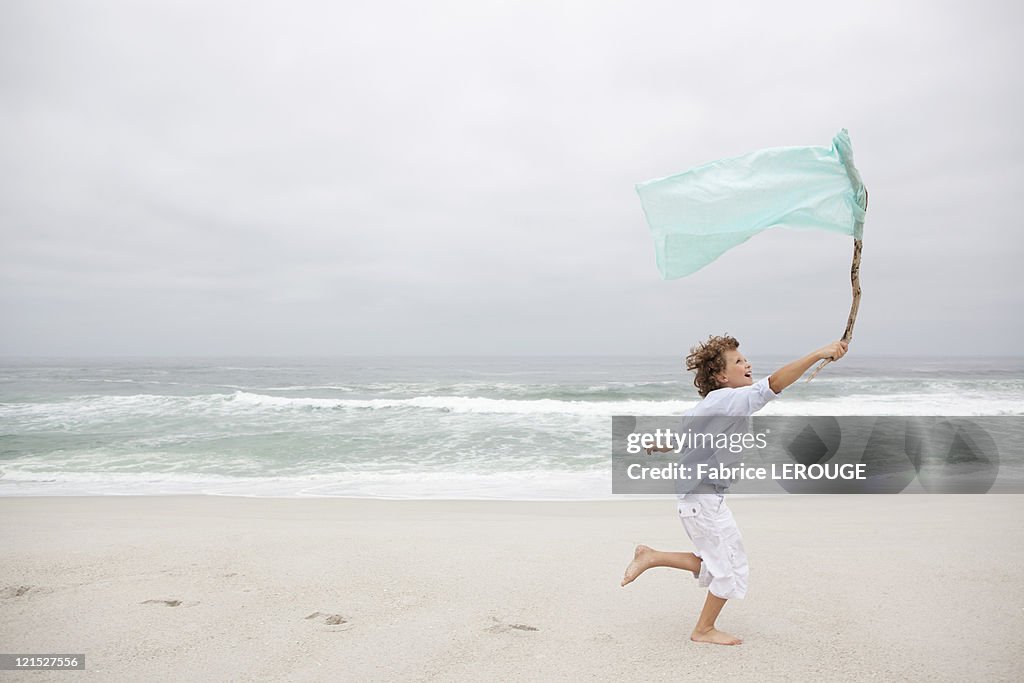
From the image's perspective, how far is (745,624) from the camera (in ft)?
12.1

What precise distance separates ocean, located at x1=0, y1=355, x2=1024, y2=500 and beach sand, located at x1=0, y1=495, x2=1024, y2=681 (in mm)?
2652

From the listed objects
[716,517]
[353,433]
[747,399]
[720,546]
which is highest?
[747,399]

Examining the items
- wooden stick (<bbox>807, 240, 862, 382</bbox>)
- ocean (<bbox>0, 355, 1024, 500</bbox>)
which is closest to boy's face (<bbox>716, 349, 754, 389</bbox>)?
wooden stick (<bbox>807, 240, 862, 382</bbox>)

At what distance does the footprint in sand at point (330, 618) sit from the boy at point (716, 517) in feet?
5.63

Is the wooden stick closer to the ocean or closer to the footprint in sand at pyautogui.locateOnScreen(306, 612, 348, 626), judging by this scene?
the footprint in sand at pyautogui.locateOnScreen(306, 612, 348, 626)

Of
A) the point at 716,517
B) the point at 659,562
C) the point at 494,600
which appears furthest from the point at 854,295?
the point at 494,600

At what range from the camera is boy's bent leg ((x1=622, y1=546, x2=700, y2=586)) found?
134 inches

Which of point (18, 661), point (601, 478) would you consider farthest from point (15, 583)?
point (601, 478)

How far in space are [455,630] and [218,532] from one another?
3.28m

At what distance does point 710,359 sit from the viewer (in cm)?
342

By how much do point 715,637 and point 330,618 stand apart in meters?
2.23

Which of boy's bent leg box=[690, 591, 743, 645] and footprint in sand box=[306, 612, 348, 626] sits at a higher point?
boy's bent leg box=[690, 591, 743, 645]

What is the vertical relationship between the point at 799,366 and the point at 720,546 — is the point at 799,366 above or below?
above

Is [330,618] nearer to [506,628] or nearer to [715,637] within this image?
Result: [506,628]
